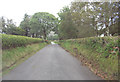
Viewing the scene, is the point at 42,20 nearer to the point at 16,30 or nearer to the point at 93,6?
the point at 16,30

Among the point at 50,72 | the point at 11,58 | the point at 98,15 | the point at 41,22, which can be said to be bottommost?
the point at 50,72

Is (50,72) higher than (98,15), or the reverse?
(98,15)

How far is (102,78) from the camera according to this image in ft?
9.32

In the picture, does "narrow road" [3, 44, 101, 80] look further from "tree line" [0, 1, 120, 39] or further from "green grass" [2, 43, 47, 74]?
"tree line" [0, 1, 120, 39]

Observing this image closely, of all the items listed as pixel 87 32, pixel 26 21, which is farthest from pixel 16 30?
pixel 87 32

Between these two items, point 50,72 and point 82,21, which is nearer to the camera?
point 50,72

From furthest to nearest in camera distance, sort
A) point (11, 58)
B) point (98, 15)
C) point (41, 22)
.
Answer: point (41, 22), point (98, 15), point (11, 58)

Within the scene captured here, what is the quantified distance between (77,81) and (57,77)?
2.75ft

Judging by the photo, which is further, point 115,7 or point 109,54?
point 115,7

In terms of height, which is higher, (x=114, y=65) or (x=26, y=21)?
(x=26, y=21)

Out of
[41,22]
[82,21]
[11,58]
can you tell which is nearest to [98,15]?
[82,21]

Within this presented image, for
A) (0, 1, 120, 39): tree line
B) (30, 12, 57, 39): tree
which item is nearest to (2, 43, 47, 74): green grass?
(0, 1, 120, 39): tree line

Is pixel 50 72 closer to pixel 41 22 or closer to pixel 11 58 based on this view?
pixel 11 58

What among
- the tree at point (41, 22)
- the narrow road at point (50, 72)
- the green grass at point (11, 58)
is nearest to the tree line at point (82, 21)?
the tree at point (41, 22)
